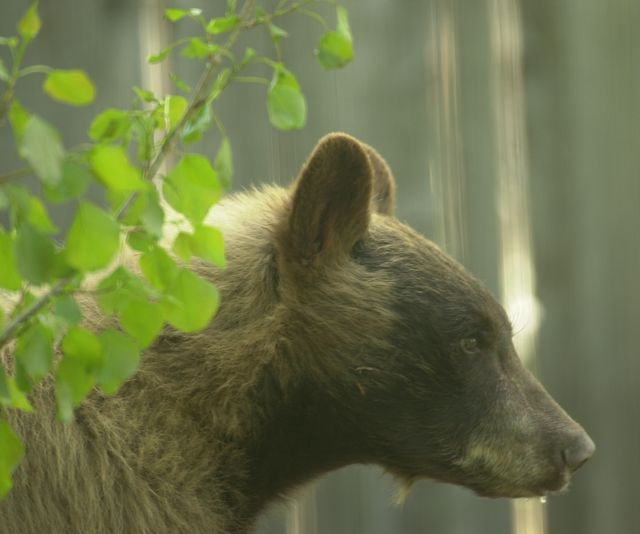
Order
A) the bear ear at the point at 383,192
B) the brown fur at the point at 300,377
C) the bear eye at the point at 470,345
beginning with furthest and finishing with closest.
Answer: the bear ear at the point at 383,192 < the bear eye at the point at 470,345 < the brown fur at the point at 300,377

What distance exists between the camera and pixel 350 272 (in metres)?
2.96

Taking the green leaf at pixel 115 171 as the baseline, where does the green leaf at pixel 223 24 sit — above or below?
above

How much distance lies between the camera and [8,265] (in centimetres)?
145

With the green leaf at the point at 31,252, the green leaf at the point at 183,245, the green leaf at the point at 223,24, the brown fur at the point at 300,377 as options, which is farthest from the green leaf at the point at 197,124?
the brown fur at the point at 300,377

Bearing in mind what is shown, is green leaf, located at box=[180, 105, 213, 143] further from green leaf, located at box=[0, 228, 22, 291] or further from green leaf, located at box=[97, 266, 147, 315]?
green leaf, located at box=[0, 228, 22, 291]

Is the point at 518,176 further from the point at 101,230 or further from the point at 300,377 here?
the point at 101,230

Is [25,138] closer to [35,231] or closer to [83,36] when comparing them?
[35,231]

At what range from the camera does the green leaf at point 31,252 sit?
135cm

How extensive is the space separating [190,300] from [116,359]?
0.42 ft

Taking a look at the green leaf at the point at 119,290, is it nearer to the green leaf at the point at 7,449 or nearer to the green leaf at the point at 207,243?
the green leaf at the point at 207,243

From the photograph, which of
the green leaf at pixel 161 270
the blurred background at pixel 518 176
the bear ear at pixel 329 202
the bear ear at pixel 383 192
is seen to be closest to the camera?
the green leaf at pixel 161 270

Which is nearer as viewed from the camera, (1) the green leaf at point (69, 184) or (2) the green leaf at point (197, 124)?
(1) the green leaf at point (69, 184)

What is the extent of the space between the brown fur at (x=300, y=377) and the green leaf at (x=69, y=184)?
1.24 m

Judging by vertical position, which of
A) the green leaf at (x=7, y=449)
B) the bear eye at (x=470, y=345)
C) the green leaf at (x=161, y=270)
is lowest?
the green leaf at (x=7, y=449)
